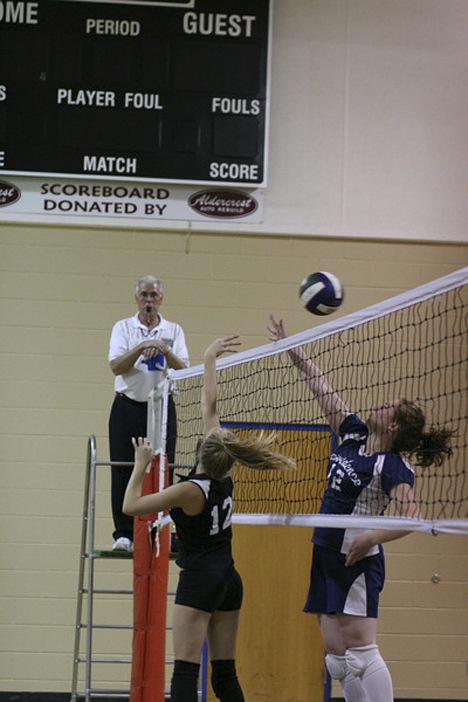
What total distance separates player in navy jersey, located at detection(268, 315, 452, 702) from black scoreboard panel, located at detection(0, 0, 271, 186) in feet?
13.0

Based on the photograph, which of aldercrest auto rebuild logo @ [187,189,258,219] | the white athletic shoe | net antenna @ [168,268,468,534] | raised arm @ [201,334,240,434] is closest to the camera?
raised arm @ [201,334,240,434]

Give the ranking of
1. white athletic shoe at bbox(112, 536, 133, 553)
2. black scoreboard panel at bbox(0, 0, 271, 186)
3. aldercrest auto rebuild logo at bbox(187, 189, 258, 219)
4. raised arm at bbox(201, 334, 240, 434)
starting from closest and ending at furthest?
raised arm at bbox(201, 334, 240, 434) < white athletic shoe at bbox(112, 536, 133, 553) < black scoreboard panel at bbox(0, 0, 271, 186) < aldercrest auto rebuild logo at bbox(187, 189, 258, 219)

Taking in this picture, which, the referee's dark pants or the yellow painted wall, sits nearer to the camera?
the referee's dark pants

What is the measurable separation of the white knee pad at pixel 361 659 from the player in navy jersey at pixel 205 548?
63 cm

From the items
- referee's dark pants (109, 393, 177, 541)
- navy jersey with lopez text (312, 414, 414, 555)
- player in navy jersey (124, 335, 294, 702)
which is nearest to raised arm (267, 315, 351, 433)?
navy jersey with lopez text (312, 414, 414, 555)

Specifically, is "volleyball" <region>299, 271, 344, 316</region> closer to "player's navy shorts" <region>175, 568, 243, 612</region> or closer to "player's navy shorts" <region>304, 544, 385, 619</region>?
"player's navy shorts" <region>304, 544, 385, 619</region>

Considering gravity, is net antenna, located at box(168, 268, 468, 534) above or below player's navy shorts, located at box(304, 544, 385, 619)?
above

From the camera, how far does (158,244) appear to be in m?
8.47

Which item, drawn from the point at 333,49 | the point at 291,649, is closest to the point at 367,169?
the point at 333,49

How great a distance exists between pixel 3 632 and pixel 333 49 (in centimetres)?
592

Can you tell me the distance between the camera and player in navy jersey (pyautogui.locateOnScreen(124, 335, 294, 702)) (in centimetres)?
481

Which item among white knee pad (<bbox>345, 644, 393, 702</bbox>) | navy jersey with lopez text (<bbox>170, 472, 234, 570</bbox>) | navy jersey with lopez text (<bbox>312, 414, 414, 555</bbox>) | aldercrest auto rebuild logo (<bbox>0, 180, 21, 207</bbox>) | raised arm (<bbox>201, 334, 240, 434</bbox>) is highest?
aldercrest auto rebuild logo (<bbox>0, 180, 21, 207</bbox>)

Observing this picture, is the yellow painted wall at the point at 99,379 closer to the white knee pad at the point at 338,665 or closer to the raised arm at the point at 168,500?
the white knee pad at the point at 338,665

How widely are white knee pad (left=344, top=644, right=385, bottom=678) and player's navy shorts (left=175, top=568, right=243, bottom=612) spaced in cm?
68
